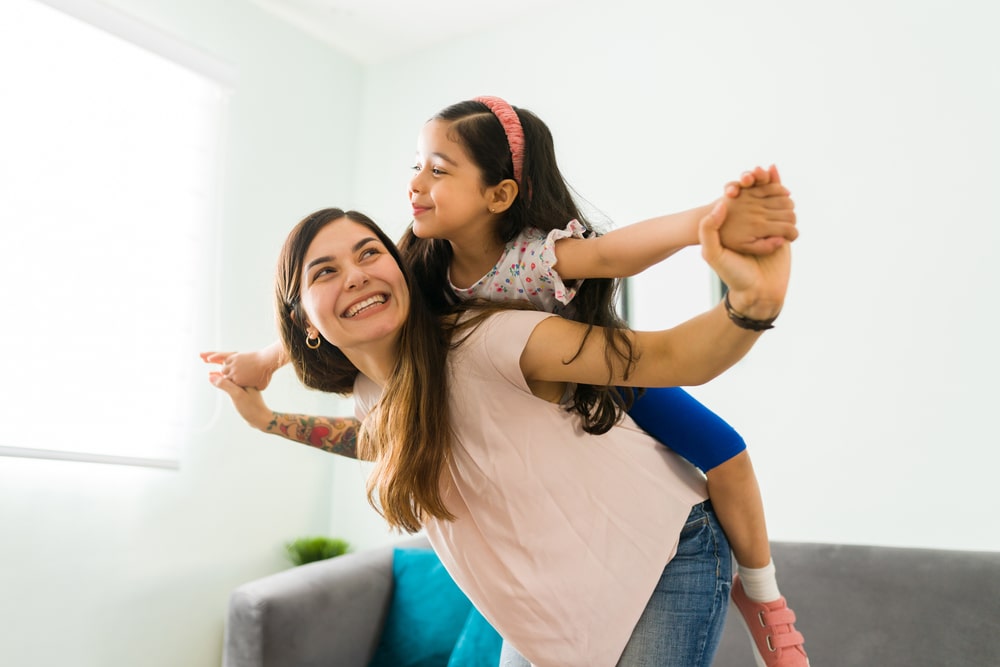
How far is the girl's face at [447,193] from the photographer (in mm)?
1299

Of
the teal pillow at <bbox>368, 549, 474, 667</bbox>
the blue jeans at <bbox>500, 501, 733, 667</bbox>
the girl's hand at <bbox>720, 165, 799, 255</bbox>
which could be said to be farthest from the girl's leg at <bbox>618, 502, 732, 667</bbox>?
the teal pillow at <bbox>368, 549, 474, 667</bbox>

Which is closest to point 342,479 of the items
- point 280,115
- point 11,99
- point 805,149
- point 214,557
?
point 214,557

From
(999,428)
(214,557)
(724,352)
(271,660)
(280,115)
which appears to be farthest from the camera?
(280,115)

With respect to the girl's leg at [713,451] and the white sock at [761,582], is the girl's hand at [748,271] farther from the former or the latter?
the white sock at [761,582]

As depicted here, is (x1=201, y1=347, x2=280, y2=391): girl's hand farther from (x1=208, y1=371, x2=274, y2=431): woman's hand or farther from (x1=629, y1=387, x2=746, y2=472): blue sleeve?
(x1=629, y1=387, x2=746, y2=472): blue sleeve

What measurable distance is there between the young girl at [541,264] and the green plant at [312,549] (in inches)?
81.2

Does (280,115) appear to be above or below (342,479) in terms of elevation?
above

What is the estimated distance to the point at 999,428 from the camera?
2.11 m

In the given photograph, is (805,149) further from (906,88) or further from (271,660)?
(271,660)

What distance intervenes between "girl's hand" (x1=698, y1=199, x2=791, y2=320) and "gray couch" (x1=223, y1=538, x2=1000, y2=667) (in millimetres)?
1423

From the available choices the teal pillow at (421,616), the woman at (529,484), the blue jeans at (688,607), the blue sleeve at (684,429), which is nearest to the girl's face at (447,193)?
the woman at (529,484)

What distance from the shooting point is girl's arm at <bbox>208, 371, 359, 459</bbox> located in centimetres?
153

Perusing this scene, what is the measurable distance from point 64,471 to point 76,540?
22 centimetres

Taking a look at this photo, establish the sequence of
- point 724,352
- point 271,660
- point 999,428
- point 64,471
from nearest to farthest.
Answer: point 724,352 < point 999,428 < point 271,660 < point 64,471
